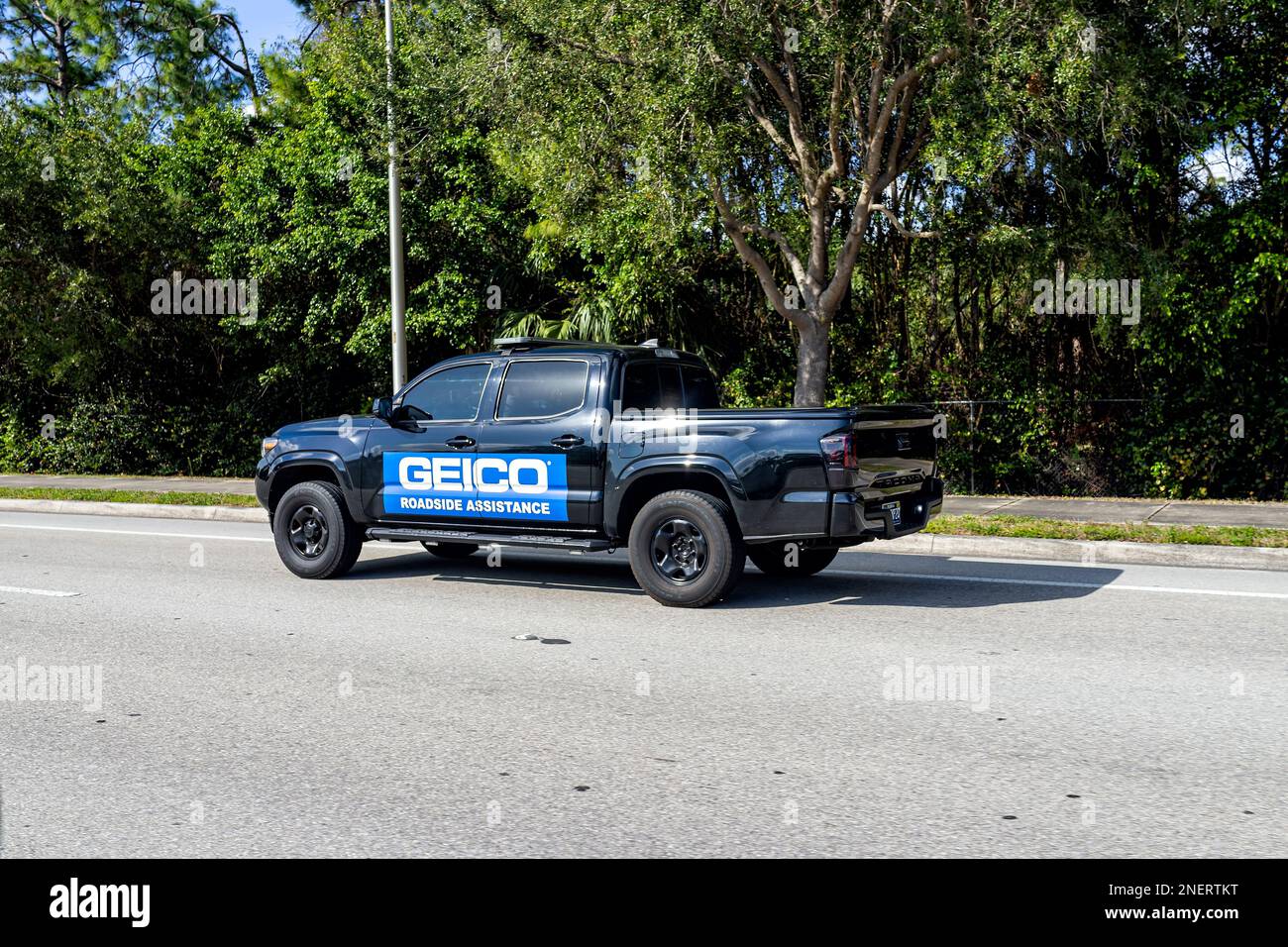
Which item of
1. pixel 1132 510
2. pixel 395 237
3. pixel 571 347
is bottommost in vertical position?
pixel 1132 510

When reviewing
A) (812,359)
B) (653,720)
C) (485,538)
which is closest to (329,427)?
(485,538)

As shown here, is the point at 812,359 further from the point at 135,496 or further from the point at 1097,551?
the point at 135,496

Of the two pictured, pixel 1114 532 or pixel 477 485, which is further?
pixel 1114 532

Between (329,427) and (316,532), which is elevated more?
(329,427)

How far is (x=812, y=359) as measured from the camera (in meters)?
15.5

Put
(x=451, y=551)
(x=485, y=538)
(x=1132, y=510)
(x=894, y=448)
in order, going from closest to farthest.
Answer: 1. (x=894, y=448)
2. (x=485, y=538)
3. (x=451, y=551)
4. (x=1132, y=510)

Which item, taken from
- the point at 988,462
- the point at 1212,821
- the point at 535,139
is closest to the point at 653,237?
the point at 535,139

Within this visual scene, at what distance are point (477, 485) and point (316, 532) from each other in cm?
186

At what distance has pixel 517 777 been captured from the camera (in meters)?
5.00

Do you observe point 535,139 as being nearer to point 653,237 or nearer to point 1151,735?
point 653,237

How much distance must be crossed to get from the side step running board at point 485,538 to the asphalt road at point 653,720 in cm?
45

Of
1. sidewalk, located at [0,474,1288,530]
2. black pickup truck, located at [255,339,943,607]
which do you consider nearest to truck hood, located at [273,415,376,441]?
black pickup truck, located at [255,339,943,607]

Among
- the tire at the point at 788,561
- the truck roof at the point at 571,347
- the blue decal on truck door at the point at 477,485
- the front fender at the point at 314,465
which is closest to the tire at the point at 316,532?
the front fender at the point at 314,465

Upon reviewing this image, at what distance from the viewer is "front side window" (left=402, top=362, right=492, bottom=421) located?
1004 centimetres
